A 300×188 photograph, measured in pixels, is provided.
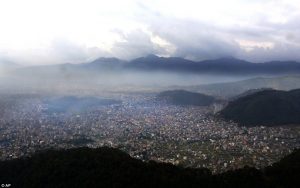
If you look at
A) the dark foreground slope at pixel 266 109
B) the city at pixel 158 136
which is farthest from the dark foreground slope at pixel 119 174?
the dark foreground slope at pixel 266 109

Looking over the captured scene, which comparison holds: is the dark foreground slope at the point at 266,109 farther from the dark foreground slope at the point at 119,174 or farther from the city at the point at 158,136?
the dark foreground slope at the point at 119,174

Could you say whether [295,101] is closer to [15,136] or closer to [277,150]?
[277,150]

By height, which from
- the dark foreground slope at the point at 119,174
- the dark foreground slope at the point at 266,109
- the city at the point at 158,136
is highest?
the dark foreground slope at the point at 266,109

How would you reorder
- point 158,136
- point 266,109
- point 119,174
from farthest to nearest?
point 266,109
point 158,136
point 119,174

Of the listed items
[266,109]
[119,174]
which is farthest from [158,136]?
[119,174]

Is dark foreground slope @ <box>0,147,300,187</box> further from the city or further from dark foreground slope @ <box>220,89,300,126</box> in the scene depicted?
dark foreground slope @ <box>220,89,300,126</box>

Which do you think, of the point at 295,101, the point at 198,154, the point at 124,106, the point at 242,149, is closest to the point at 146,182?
the point at 198,154

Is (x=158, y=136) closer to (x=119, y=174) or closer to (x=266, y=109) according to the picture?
(x=266, y=109)
